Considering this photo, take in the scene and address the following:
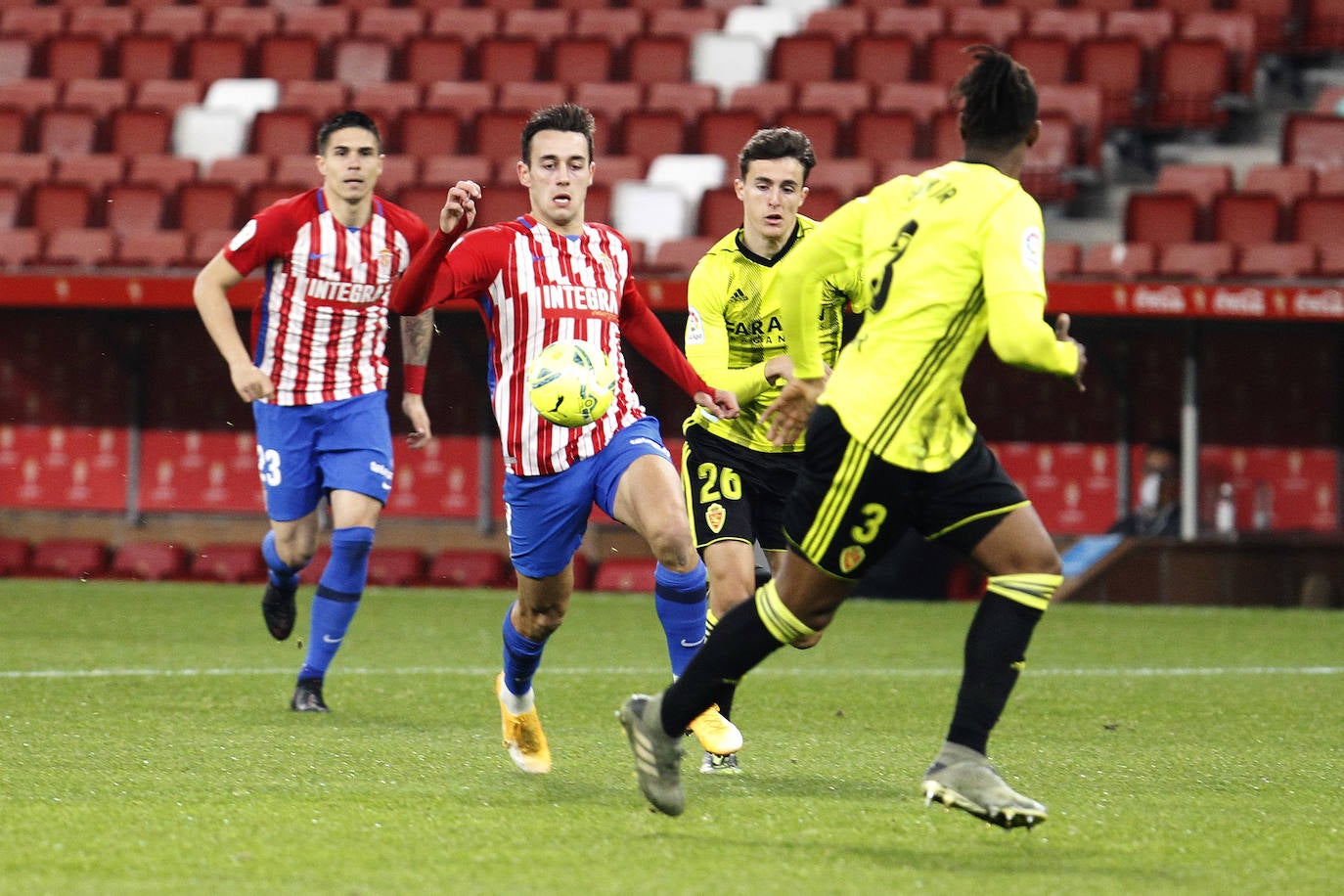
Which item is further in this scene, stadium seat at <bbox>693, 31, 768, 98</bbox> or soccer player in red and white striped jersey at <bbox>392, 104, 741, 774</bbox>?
stadium seat at <bbox>693, 31, 768, 98</bbox>

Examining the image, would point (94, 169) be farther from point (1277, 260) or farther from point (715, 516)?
point (715, 516)

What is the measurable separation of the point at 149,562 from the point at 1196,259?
8.83m

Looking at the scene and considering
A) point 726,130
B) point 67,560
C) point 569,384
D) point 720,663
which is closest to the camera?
point 720,663

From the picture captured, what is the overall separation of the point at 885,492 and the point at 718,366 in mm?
1861

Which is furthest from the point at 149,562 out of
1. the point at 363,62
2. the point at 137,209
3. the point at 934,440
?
the point at 934,440

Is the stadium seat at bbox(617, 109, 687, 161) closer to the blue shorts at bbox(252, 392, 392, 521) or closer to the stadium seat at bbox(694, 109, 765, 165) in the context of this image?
the stadium seat at bbox(694, 109, 765, 165)

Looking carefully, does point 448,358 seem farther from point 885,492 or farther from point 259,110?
point 885,492

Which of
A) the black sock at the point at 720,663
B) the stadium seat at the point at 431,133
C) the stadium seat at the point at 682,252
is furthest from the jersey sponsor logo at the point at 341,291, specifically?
the stadium seat at the point at 431,133

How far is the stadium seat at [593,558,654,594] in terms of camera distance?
49.5 ft

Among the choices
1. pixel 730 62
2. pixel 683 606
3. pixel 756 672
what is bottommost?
pixel 756 672

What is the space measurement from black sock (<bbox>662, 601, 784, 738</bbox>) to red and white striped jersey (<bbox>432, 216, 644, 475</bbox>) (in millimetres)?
1318

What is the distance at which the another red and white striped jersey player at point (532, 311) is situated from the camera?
237 inches

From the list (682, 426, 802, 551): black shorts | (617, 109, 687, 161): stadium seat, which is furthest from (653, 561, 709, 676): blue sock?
(617, 109, 687, 161): stadium seat

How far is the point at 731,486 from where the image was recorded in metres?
6.58
